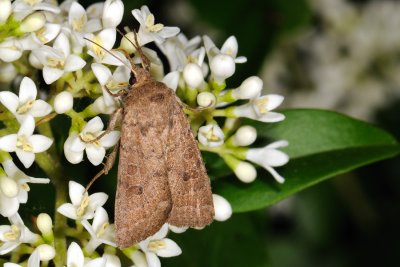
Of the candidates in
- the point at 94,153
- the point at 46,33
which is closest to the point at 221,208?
the point at 94,153

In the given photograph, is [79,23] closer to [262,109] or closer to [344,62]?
[262,109]

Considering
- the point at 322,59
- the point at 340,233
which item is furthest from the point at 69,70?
the point at 340,233

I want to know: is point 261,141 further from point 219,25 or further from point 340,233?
point 340,233

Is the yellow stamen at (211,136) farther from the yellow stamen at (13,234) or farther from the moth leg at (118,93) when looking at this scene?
the yellow stamen at (13,234)

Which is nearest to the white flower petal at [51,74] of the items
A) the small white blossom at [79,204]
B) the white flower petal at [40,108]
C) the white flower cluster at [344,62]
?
the white flower petal at [40,108]

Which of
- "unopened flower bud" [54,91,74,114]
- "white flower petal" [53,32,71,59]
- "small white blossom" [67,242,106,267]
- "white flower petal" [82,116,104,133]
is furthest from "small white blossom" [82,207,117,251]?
"white flower petal" [53,32,71,59]
